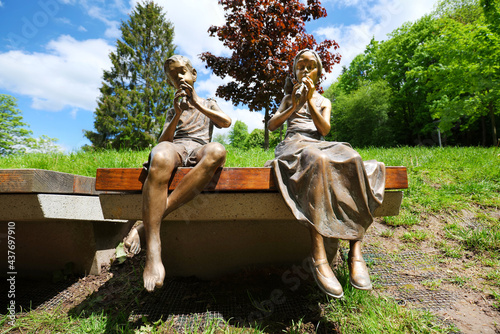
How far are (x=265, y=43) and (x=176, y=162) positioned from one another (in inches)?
222

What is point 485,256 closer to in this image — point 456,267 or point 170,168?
point 456,267

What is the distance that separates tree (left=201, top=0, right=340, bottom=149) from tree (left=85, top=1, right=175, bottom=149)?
41.9ft

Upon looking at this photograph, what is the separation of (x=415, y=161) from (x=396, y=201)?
11.5ft

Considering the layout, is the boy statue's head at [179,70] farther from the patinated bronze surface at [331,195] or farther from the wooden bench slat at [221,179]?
the patinated bronze surface at [331,195]

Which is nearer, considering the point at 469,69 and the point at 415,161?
the point at 415,161

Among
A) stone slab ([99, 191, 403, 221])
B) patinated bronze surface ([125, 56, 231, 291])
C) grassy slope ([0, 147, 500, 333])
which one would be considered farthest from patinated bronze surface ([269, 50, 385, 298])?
patinated bronze surface ([125, 56, 231, 291])

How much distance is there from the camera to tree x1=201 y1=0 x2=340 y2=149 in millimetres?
6375

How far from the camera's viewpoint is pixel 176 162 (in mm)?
1834

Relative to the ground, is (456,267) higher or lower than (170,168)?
lower

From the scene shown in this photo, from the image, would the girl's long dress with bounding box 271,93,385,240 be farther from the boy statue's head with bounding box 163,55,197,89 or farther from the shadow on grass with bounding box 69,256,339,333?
the boy statue's head with bounding box 163,55,197,89

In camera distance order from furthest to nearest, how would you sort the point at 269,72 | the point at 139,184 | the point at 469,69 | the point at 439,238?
1. the point at 469,69
2. the point at 269,72
3. the point at 439,238
4. the point at 139,184

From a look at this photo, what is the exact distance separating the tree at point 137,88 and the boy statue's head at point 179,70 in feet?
57.3

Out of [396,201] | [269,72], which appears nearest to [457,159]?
[396,201]

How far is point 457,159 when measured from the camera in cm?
504
